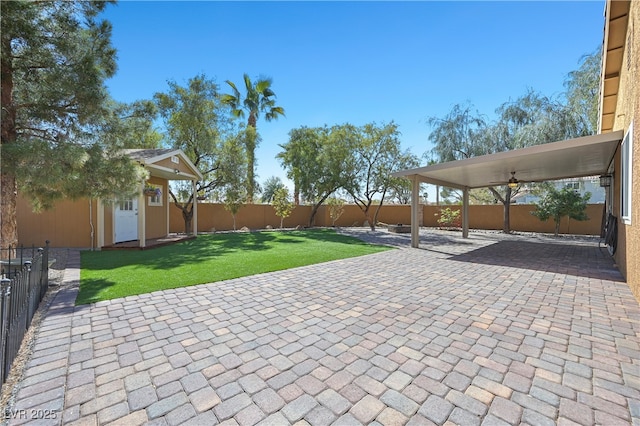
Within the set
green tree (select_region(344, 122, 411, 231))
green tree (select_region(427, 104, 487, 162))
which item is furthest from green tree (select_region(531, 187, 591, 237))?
green tree (select_region(344, 122, 411, 231))

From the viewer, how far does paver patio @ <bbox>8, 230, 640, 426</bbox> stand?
1.90m

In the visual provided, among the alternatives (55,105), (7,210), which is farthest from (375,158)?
(7,210)

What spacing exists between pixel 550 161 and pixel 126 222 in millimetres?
13542

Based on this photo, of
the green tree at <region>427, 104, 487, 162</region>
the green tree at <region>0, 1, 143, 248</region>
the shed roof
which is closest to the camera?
the green tree at <region>0, 1, 143, 248</region>

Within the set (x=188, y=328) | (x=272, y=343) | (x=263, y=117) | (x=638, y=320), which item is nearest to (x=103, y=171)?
(x=188, y=328)

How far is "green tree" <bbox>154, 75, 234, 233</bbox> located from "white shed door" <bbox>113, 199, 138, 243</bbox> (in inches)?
123

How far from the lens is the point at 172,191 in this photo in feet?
44.8

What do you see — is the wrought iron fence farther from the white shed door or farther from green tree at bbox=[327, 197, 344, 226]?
green tree at bbox=[327, 197, 344, 226]

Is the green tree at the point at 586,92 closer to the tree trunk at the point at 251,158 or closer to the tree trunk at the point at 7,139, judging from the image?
the tree trunk at the point at 251,158

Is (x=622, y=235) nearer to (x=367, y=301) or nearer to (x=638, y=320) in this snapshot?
(x=638, y=320)

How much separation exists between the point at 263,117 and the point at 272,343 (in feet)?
60.2

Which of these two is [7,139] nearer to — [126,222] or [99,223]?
[99,223]

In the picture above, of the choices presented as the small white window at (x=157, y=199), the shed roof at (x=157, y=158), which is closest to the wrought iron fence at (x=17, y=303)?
the shed roof at (x=157, y=158)

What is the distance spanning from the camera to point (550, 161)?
8117 millimetres
